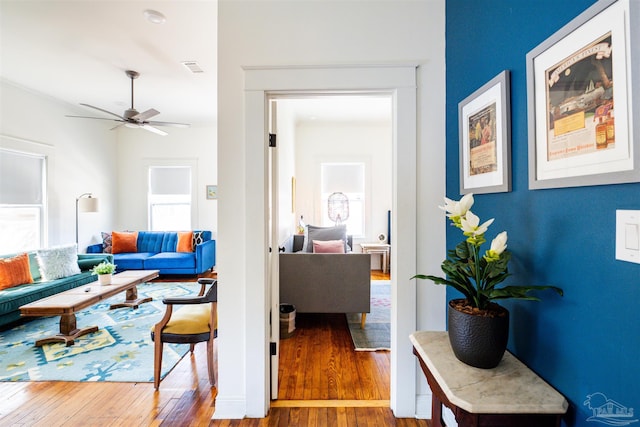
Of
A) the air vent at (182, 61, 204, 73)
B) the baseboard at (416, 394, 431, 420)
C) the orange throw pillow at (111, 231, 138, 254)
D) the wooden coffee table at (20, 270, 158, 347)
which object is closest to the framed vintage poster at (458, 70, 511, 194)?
the baseboard at (416, 394, 431, 420)

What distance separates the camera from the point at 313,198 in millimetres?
6004

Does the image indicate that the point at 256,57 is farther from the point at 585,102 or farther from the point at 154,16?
the point at 585,102

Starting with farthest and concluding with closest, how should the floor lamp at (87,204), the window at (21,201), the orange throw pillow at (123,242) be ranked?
the orange throw pillow at (123,242) < the floor lamp at (87,204) < the window at (21,201)

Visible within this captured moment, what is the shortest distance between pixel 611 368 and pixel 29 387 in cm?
336

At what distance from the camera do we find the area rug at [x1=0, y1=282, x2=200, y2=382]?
2.29 metres

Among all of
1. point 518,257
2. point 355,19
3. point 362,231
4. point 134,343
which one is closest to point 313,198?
point 362,231

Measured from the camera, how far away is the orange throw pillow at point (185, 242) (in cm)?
549

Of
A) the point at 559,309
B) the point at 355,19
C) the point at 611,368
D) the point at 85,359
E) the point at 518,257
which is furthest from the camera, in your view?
the point at 85,359

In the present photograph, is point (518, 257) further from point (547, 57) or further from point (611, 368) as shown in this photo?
point (547, 57)

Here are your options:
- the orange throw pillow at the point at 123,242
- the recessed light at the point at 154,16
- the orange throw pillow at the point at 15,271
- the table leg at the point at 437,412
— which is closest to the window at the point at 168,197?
the orange throw pillow at the point at 123,242

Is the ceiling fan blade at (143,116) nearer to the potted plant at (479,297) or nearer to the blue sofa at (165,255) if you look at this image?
the blue sofa at (165,255)

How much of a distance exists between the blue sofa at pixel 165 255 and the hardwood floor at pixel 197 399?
2894 millimetres

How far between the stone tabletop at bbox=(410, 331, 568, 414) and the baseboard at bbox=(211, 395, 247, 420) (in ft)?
4.20

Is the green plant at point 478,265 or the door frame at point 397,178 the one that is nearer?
the green plant at point 478,265
